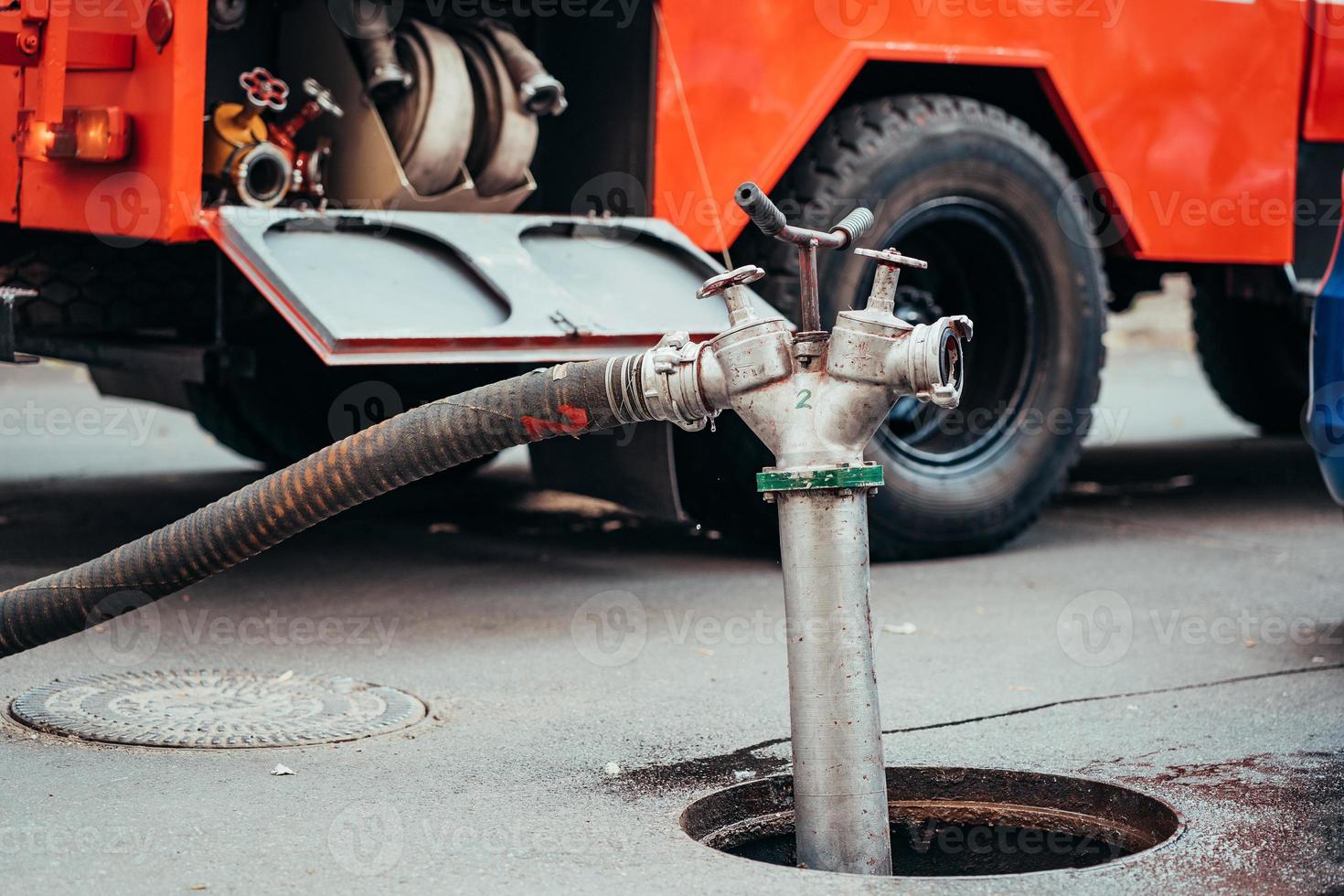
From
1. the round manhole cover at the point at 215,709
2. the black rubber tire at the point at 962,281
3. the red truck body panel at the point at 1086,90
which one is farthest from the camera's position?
the black rubber tire at the point at 962,281

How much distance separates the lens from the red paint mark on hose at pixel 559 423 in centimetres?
297

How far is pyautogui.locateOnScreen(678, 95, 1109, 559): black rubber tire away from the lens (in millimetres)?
5133

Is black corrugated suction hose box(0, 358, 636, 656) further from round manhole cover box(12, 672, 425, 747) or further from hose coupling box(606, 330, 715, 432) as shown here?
round manhole cover box(12, 672, 425, 747)

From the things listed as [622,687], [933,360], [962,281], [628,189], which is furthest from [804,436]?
[962,281]

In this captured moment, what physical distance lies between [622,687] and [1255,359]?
5958mm

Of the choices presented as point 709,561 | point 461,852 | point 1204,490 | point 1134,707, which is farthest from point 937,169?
point 461,852

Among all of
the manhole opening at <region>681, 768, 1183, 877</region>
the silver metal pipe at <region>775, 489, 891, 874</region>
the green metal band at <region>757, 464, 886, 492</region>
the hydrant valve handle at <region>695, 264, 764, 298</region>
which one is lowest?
the manhole opening at <region>681, 768, 1183, 877</region>

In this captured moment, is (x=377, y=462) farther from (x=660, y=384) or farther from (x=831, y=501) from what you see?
(x=831, y=501)

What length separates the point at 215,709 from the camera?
3.61 metres

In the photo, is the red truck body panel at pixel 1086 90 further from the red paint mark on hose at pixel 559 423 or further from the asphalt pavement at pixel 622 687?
the red paint mark on hose at pixel 559 423

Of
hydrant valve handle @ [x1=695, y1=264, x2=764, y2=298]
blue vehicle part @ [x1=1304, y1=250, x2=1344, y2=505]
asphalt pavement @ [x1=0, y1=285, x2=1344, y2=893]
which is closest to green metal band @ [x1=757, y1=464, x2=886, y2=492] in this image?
hydrant valve handle @ [x1=695, y1=264, x2=764, y2=298]

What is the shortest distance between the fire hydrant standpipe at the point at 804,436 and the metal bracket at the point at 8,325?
151 cm

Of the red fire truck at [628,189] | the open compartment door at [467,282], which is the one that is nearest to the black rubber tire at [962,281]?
the red fire truck at [628,189]

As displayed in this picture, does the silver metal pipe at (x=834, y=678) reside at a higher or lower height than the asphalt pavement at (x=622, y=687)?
higher
